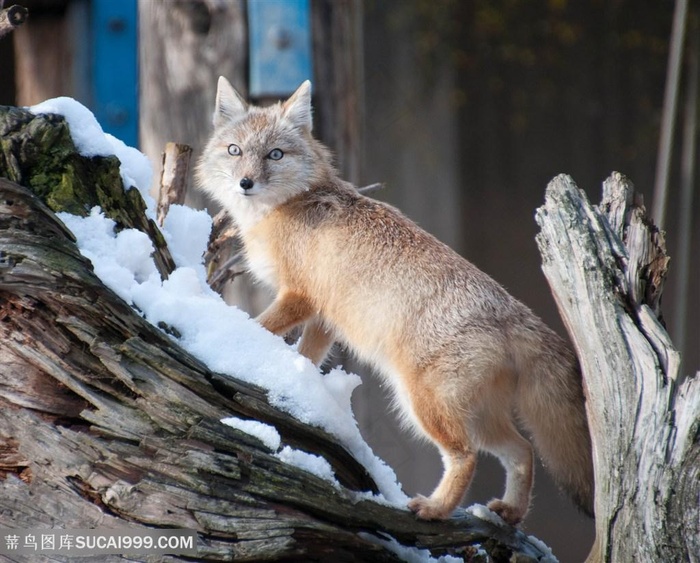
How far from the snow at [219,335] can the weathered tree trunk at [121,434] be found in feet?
0.32

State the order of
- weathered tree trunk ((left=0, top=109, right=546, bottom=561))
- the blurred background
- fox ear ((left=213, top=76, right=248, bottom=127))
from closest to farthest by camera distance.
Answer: weathered tree trunk ((left=0, top=109, right=546, bottom=561)), fox ear ((left=213, top=76, right=248, bottom=127)), the blurred background

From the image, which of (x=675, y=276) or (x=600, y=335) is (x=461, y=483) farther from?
(x=675, y=276)

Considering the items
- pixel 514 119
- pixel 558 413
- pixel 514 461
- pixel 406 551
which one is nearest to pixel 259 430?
pixel 406 551

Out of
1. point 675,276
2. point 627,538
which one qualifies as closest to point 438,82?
point 675,276

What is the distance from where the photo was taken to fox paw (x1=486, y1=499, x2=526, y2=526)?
3.41 metres

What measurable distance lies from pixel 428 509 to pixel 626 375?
82 cm

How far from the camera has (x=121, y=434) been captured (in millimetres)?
2658

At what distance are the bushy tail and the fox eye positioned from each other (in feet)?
4.99

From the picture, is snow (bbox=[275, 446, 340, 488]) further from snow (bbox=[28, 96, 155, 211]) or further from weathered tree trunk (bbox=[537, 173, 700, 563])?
snow (bbox=[28, 96, 155, 211])

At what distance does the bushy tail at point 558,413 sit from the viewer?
3160 mm

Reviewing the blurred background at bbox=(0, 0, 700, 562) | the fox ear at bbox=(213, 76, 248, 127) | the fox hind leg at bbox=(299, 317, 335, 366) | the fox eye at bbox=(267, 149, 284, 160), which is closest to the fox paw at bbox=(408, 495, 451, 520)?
the fox hind leg at bbox=(299, 317, 335, 366)

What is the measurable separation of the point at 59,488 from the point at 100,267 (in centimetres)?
71

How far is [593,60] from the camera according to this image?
25.0ft

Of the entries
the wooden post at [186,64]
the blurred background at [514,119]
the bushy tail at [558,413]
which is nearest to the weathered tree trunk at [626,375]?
→ the bushy tail at [558,413]
